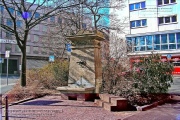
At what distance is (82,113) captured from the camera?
6.68 m

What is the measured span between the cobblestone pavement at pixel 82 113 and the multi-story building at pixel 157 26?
868 inches

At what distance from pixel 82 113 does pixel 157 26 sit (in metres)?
27.0

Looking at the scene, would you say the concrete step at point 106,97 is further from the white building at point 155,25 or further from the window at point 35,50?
the window at point 35,50

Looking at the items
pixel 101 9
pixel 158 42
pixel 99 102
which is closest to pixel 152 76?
pixel 99 102

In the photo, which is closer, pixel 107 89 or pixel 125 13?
pixel 107 89

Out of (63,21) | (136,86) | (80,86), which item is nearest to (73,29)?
(63,21)

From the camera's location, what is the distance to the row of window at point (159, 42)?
29719mm

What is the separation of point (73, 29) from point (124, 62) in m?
9.03

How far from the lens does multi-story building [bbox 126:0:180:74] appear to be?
29.7 metres

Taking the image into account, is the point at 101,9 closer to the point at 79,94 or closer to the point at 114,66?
the point at 114,66

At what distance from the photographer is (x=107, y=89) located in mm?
Answer: 8891

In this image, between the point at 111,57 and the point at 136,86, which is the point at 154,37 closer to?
the point at 111,57

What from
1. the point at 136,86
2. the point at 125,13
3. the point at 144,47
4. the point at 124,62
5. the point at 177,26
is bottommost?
the point at 136,86

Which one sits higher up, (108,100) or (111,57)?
(111,57)
